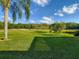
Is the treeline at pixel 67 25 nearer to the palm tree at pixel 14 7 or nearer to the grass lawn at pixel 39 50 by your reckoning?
the palm tree at pixel 14 7

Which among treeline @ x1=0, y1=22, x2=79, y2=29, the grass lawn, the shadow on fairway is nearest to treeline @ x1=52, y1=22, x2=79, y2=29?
treeline @ x1=0, y1=22, x2=79, y2=29

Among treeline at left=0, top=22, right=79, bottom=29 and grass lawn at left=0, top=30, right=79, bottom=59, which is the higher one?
treeline at left=0, top=22, right=79, bottom=29

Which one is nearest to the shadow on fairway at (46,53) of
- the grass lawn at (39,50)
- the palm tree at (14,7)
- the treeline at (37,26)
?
the grass lawn at (39,50)

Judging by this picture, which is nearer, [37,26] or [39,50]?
[39,50]

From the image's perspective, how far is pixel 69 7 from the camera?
37.4 meters

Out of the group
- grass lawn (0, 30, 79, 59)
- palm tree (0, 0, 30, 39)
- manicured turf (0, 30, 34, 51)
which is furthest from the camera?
palm tree (0, 0, 30, 39)

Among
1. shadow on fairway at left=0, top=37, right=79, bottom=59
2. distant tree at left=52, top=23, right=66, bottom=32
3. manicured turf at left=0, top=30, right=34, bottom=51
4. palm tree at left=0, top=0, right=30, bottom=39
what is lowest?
manicured turf at left=0, top=30, right=34, bottom=51

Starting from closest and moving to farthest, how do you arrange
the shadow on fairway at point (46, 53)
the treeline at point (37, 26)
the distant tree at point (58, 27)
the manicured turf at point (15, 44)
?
the shadow on fairway at point (46, 53) < the manicured turf at point (15, 44) < the treeline at point (37, 26) < the distant tree at point (58, 27)

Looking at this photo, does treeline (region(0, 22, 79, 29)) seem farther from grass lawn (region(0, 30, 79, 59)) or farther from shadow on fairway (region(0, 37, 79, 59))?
shadow on fairway (region(0, 37, 79, 59))

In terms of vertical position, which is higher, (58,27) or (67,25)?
(67,25)

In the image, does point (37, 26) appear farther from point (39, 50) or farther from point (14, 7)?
point (39, 50)

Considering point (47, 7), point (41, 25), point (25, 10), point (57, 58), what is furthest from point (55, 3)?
point (57, 58)

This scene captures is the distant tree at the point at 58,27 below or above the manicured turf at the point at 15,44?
above

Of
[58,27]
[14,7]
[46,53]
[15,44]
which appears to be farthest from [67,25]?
[46,53]
